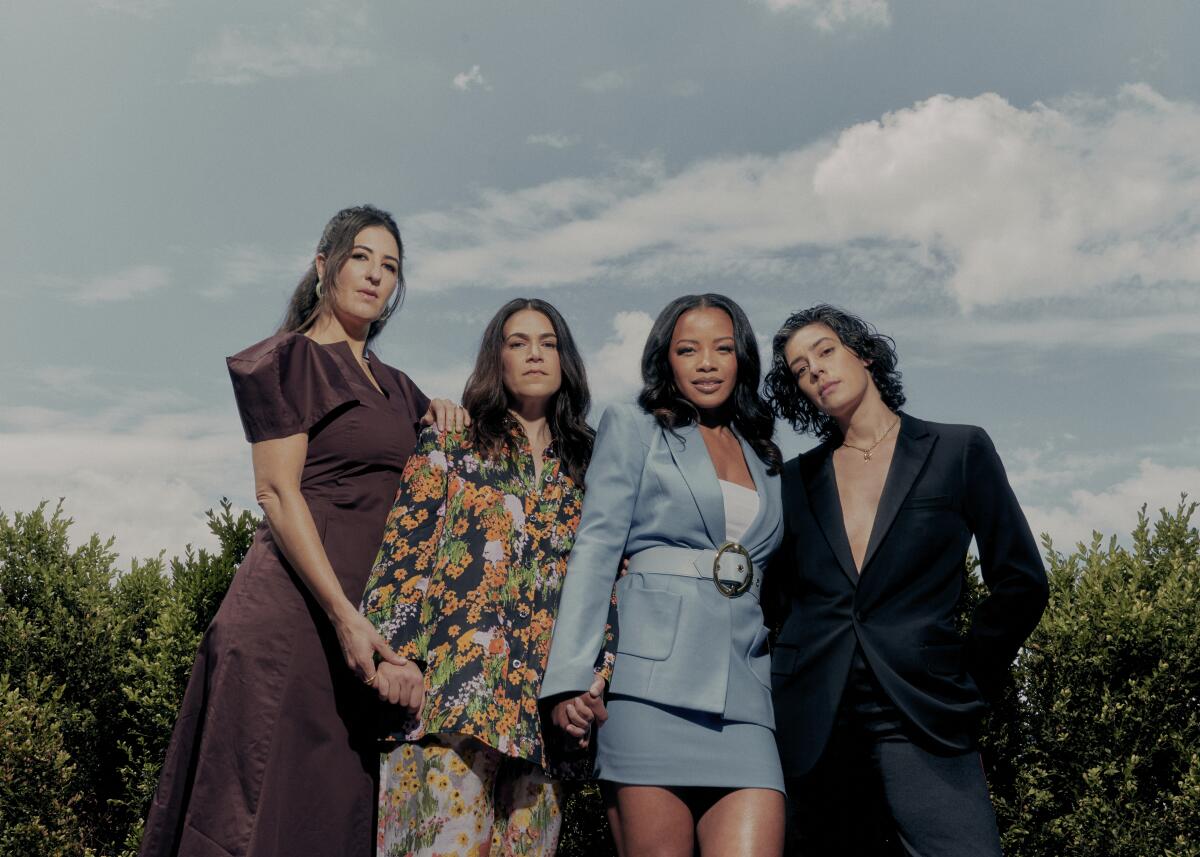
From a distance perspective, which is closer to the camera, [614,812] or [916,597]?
[614,812]

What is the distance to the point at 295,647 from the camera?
11.5 feet

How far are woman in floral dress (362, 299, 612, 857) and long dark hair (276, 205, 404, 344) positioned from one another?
59 cm

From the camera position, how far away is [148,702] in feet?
18.4

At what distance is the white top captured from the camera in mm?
3539

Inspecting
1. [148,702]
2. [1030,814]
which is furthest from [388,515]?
[1030,814]

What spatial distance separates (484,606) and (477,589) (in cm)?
6

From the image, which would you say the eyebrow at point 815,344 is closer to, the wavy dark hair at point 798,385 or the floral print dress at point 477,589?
the wavy dark hair at point 798,385

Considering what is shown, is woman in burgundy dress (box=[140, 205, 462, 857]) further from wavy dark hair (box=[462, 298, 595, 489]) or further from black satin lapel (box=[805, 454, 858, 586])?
black satin lapel (box=[805, 454, 858, 586])

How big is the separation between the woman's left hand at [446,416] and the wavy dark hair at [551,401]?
32mm

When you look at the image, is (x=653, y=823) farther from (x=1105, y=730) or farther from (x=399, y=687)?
(x=1105, y=730)

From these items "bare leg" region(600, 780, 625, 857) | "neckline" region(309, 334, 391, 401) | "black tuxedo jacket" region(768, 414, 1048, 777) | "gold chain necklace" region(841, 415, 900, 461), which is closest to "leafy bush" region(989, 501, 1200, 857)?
"black tuxedo jacket" region(768, 414, 1048, 777)

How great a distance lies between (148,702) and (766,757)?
12.2ft

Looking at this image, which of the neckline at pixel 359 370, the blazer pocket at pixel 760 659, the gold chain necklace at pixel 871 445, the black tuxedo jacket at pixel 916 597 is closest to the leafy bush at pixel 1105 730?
the black tuxedo jacket at pixel 916 597

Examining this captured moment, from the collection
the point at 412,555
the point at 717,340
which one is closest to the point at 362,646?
the point at 412,555
